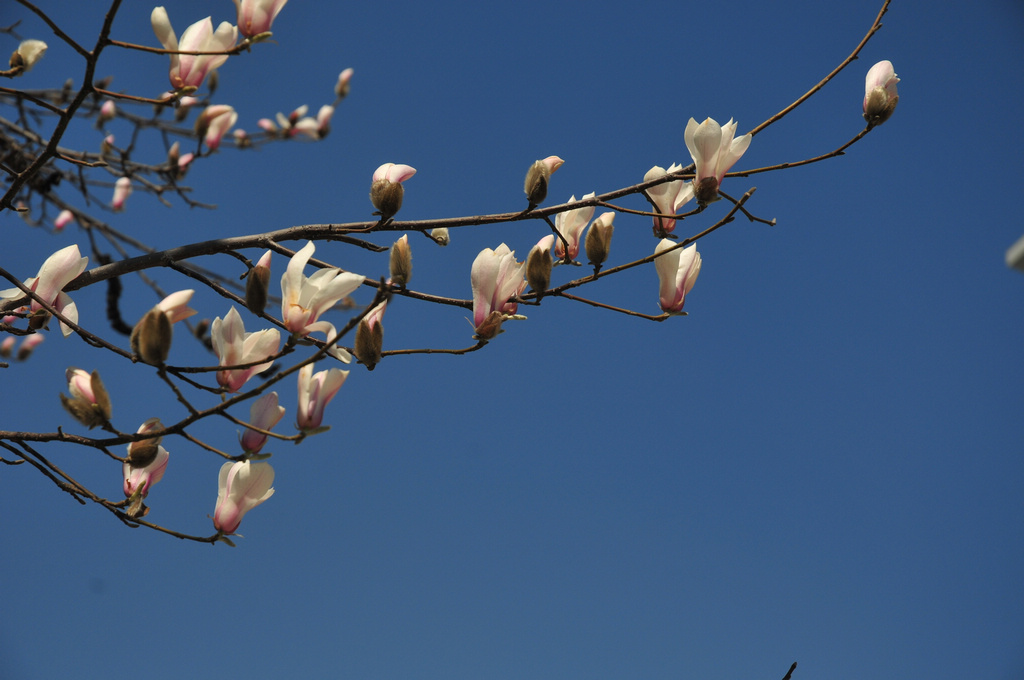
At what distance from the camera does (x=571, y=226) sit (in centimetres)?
125

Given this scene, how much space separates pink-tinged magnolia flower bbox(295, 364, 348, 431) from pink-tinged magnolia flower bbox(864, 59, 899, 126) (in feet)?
3.18

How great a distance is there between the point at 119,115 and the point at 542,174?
2.05 meters

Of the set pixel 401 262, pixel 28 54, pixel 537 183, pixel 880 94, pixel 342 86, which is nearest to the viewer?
pixel 401 262

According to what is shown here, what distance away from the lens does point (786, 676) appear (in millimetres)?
889

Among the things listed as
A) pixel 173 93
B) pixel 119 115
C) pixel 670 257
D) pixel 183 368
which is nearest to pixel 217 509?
pixel 183 368

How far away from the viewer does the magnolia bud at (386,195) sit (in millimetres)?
1051

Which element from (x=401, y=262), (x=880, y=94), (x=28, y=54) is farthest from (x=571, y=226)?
(x=28, y=54)

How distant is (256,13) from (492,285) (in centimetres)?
61

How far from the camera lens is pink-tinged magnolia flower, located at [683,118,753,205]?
1062 millimetres

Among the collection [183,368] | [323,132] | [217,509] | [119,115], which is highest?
[323,132]

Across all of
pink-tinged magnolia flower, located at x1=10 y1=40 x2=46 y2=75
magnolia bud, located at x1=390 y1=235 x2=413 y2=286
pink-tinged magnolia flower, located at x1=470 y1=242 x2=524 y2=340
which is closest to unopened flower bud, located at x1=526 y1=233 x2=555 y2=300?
pink-tinged magnolia flower, located at x1=470 y1=242 x2=524 y2=340

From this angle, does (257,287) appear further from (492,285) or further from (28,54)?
(28,54)

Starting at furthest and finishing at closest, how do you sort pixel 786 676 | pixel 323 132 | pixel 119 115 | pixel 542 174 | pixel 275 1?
pixel 323 132
pixel 119 115
pixel 275 1
pixel 542 174
pixel 786 676

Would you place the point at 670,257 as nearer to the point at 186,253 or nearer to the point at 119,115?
the point at 186,253
